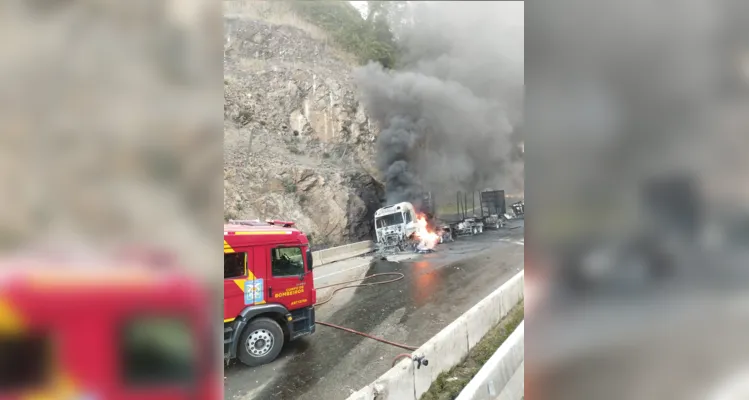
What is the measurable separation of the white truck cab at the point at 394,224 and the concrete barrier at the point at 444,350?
1142 millimetres

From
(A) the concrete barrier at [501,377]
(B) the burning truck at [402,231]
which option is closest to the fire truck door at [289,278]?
(B) the burning truck at [402,231]

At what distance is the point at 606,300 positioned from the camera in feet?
4.81

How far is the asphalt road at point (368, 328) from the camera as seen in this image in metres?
2.56

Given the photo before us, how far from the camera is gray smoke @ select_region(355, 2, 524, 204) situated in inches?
193

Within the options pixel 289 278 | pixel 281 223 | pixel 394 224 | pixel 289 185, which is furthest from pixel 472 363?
pixel 289 185

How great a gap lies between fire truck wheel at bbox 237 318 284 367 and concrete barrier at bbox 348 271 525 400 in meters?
0.79

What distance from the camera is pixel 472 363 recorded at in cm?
348

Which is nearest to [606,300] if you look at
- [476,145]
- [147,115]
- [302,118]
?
[147,115]

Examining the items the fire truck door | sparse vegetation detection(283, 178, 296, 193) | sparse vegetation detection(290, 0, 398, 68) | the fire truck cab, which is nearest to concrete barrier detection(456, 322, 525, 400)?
the fire truck cab

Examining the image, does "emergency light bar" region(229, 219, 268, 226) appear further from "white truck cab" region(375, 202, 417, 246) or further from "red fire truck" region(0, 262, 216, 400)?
"red fire truck" region(0, 262, 216, 400)

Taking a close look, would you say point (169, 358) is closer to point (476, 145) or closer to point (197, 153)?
point (197, 153)

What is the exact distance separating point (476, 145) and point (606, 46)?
20.9 feet

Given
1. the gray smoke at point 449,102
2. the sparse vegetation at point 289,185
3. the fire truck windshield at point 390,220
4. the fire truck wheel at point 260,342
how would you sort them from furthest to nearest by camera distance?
the gray smoke at point 449,102 → the fire truck windshield at point 390,220 → the sparse vegetation at point 289,185 → the fire truck wheel at point 260,342

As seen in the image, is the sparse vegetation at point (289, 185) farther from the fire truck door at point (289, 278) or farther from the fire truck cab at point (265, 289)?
the fire truck door at point (289, 278)
